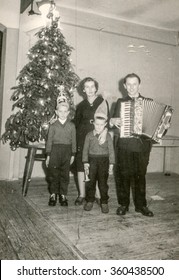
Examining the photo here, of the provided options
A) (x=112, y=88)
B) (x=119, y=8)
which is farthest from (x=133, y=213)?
(x=119, y=8)

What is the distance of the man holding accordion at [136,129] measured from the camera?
2.92 metres

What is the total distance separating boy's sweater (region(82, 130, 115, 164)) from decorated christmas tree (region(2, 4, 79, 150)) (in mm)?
1103

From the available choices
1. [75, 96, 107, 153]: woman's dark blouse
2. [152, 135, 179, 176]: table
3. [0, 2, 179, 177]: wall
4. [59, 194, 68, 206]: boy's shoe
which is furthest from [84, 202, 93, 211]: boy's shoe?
[152, 135, 179, 176]: table

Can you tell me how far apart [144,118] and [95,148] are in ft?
2.18

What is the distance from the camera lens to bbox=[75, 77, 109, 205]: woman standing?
340 centimetres

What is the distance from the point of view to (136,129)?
292 cm

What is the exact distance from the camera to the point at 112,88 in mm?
5633

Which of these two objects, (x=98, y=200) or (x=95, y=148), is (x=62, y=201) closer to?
(x=98, y=200)

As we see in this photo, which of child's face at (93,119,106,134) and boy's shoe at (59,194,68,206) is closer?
child's face at (93,119,106,134)

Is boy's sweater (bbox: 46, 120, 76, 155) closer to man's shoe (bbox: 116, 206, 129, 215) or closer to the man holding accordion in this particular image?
the man holding accordion

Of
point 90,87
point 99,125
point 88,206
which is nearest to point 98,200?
point 88,206

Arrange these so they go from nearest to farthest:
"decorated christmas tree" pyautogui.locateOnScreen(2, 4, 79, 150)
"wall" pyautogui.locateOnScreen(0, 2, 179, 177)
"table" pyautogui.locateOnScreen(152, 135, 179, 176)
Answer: "decorated christmas tree" pyautogui.locateOnScreen(2, 4, 79, 150)
"wall" pyautogui.locateOnScreen(0, 2, 179, 177)
"table" pyautogui.locateOnScreen(152, 135, 179, 176)

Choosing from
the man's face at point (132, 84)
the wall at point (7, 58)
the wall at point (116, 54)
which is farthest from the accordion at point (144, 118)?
the wall at point (7, 58)

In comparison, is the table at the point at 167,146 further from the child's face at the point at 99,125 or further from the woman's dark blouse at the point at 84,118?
the child's face at the point at 99,125
